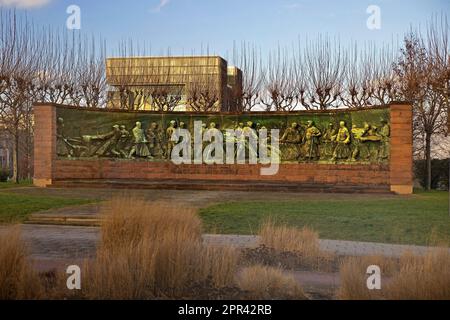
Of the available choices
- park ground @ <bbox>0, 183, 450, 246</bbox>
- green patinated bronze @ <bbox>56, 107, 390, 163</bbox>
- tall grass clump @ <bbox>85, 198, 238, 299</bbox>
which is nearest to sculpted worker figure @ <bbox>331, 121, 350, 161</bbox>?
green patinated bronze @ <bbox>56, 107, 390, 163</bbox>

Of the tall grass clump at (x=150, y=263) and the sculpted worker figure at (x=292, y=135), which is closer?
the tall grass clump at (x=150, y=263)

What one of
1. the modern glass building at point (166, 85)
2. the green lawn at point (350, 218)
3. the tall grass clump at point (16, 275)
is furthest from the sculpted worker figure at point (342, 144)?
the tall grass clump at point (16, 275)

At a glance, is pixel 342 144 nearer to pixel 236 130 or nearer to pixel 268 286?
pixel 236 130

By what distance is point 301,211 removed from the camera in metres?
17.2

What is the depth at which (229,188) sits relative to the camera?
26859 millimetres

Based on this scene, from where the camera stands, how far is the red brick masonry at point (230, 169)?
25.6 meters

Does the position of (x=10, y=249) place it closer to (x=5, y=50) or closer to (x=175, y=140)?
(x=175, y=140)

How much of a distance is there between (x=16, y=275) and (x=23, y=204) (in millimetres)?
12077

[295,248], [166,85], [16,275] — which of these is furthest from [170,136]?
[16,275]

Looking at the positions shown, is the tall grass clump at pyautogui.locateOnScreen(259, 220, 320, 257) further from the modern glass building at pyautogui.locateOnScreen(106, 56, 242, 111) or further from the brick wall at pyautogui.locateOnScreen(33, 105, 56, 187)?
the modern glass building at pyautogui.locateOnScreen(106, 56, 242, 111)

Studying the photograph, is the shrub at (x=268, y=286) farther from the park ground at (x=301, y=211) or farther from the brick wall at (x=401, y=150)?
the brick wall at (x=401, y=150)

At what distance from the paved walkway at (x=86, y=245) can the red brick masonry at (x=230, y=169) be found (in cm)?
1413

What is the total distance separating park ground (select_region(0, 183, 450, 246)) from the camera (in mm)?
13719

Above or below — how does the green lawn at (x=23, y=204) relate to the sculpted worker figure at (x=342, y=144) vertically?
below
